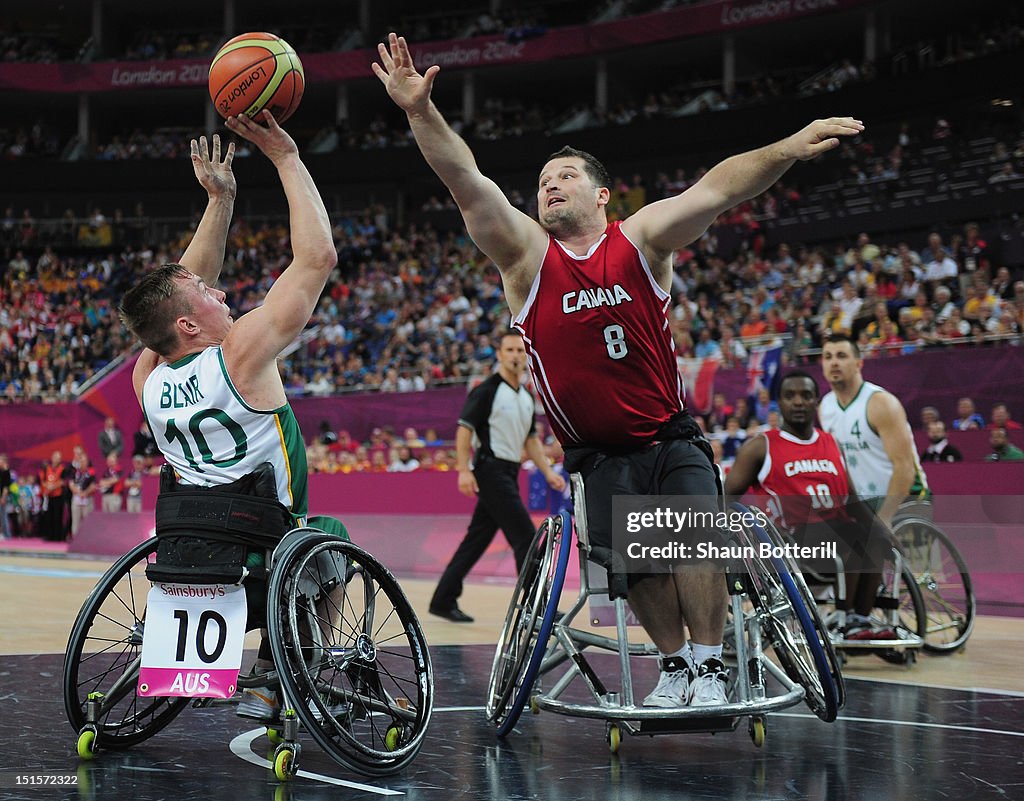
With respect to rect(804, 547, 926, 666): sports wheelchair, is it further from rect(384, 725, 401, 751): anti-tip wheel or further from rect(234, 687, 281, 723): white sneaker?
rect(234, 687, 281, 723): white sneaker

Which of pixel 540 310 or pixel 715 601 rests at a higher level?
pixel 540 310

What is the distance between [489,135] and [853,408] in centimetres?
2718

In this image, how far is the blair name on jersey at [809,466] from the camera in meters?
7.04

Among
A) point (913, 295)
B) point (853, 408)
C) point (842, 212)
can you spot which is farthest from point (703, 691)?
point (842, 212)

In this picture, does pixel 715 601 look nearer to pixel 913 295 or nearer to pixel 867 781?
pixel 867 781

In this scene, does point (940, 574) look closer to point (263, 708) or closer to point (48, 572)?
point (263, 708)

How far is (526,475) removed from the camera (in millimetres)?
14828

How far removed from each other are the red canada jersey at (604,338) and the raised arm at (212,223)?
122cm

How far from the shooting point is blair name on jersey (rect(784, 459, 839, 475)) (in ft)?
23.1

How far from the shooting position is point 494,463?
9312 millimetres

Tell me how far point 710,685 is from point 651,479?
0.80 metres

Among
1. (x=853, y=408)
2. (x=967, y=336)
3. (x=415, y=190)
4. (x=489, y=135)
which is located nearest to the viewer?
(x=853, y=408)

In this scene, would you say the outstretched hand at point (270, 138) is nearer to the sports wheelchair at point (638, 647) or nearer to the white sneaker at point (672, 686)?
the sports wheelchair at point (638, 647)

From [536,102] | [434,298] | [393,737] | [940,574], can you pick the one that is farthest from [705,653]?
[536,102]
